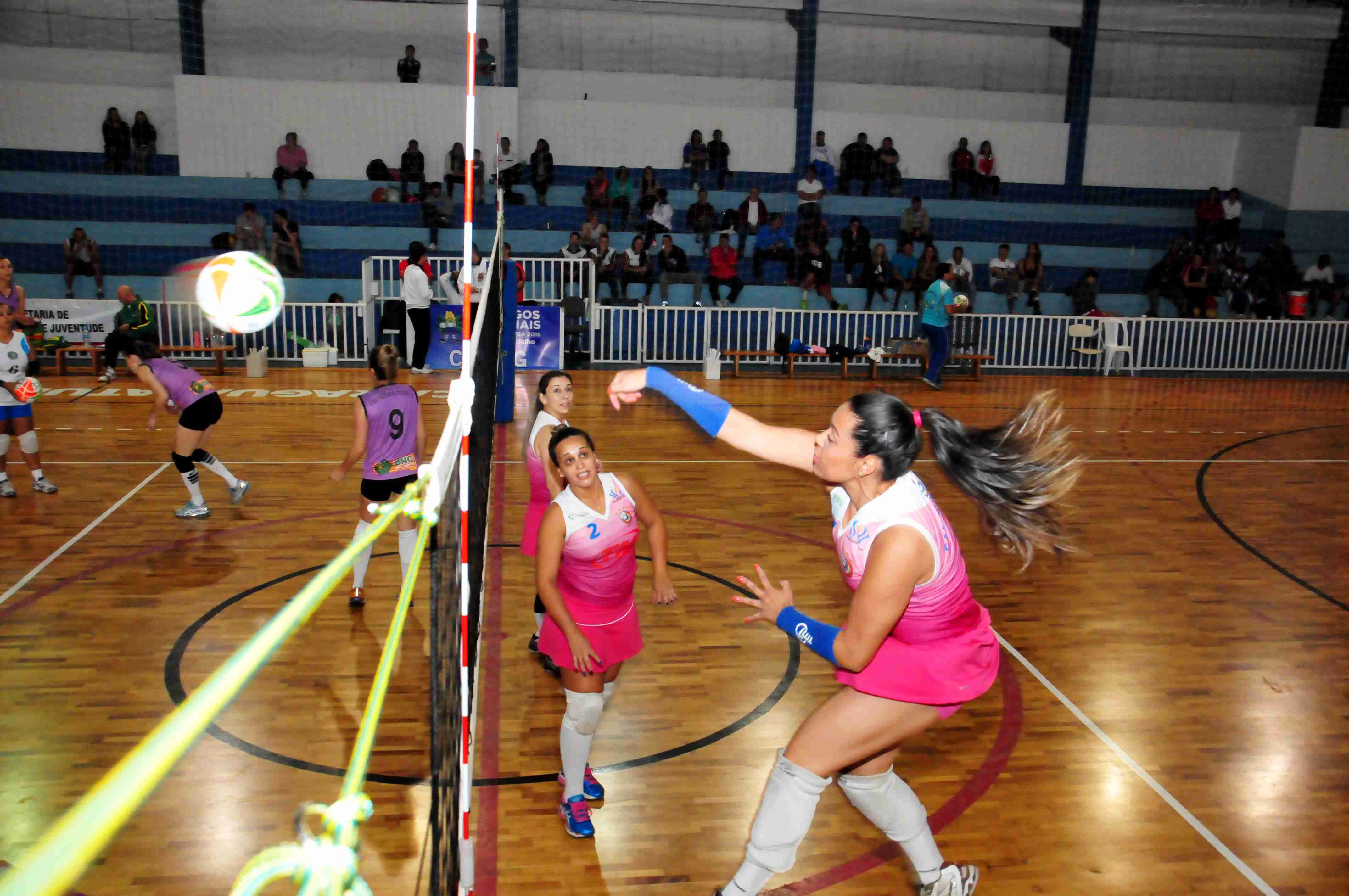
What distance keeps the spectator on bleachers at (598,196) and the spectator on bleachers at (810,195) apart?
4342 millimetres

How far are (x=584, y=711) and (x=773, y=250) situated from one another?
17688mm

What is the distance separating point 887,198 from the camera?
23.1m

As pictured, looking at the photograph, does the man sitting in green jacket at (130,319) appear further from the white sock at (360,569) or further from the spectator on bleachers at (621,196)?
the spectator on bleachers at (621,196)

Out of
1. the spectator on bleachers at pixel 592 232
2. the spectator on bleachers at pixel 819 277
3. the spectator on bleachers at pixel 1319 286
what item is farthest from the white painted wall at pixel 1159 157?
the spectator on bleachers at pixel 592 232

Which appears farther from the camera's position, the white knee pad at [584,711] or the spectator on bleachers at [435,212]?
the spectator on bleachers at [435,212]

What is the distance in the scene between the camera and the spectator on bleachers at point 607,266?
19.1 meters

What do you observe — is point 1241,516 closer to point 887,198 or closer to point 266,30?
point 887,198

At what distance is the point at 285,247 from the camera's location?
763 inches

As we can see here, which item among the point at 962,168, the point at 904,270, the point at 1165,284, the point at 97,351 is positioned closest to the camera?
the point at 97,351

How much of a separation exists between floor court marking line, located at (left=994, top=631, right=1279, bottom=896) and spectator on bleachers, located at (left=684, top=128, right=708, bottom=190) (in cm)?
1740

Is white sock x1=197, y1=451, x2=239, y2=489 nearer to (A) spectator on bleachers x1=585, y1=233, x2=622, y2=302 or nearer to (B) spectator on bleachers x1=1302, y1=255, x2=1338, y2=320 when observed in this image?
(A) spectator on bleachers x1=585, y1=233, x2=622, y2=302

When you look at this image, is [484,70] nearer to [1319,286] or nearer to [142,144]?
[142,144]

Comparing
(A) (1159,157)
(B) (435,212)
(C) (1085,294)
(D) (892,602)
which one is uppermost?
(A) (1159,157)

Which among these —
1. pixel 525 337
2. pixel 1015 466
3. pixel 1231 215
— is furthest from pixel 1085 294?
pixel 1015 466
